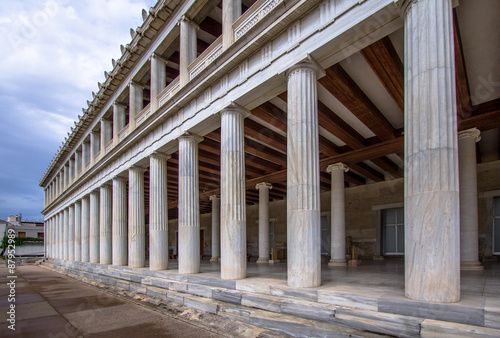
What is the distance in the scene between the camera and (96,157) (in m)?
23.4

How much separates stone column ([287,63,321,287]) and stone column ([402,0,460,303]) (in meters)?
2.30

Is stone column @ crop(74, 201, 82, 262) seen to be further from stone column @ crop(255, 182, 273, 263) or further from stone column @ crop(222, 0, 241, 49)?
stone column @ crop(222, 0, 241, 49)

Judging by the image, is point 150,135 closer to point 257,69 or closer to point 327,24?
point 257,69

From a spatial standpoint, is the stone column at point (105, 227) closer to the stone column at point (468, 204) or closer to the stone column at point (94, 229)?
the stone column at point (94, 229)

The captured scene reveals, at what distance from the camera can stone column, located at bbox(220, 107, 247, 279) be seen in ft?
32.1

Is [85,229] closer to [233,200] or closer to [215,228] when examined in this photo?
[215,228]

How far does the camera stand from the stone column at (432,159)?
5.33 m

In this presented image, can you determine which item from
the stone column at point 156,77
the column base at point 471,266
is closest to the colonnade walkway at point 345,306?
the column base at point 471,266

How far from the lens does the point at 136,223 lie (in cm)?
1652

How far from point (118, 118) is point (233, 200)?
13144 millimetres

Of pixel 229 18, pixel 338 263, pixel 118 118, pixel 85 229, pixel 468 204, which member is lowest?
pixel 338 263

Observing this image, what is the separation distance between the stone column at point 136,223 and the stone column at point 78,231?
13.4 meters

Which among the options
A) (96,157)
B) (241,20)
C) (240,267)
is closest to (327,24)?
(241,20)

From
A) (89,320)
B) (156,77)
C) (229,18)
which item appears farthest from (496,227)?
(156,77)
